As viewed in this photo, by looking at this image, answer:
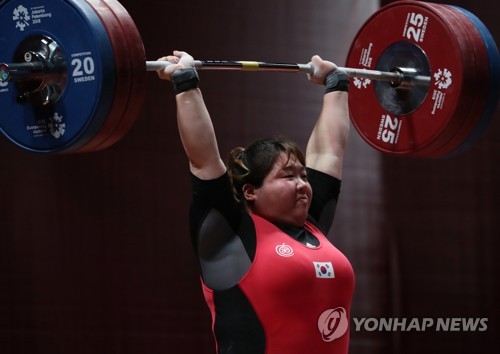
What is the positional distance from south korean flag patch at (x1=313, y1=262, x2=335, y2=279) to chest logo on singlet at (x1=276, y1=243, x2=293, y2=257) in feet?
0.28

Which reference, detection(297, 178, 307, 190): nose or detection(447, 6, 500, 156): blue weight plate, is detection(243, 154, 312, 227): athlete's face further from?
detection(447, 6, 500, 156): blue weight plate

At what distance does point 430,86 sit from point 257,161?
871 millimetres

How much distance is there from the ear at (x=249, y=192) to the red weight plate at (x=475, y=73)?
0.89 meters

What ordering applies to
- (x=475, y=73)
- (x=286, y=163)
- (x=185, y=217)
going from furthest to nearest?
(x=185, y=217)
(x=475, y=73)
(x=286, y=163)

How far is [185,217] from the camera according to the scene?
402cm

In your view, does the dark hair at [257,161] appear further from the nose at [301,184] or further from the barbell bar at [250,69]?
the barbell bar at [250,69]

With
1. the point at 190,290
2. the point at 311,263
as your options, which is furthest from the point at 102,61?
the point at 190,290

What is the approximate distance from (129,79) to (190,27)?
1493 millimetres

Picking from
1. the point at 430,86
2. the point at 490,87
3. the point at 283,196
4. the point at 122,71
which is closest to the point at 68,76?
the point at 122,71

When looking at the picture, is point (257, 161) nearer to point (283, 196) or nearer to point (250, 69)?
point (283, 196)

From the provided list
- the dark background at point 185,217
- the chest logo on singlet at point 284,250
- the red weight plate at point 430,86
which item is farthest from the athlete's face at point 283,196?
the dark background at point 185,217

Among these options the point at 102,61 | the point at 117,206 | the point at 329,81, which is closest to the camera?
the point at 102,61

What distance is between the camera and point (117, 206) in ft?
12.7

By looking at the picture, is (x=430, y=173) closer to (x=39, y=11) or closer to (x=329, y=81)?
(x=329, y=81)
